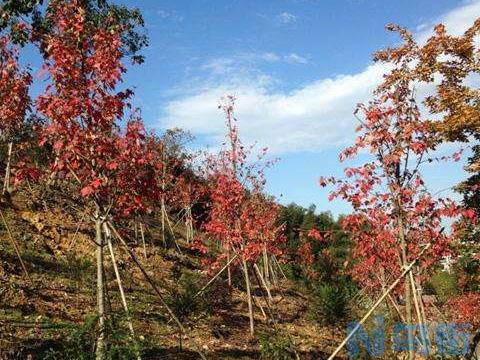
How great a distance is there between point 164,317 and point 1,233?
7.58 metres

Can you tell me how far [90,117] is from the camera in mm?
6457

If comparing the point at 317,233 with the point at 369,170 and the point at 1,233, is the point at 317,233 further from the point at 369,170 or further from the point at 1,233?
the point at 1,233

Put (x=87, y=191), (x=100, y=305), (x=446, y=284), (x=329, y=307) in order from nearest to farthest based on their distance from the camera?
(x=87, y=191) < (x=100, y=305) < (x=329, y=307) < (x=446, y=284)

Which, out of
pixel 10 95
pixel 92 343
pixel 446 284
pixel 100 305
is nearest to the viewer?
pixel 92 343

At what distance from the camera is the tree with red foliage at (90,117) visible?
625 cm

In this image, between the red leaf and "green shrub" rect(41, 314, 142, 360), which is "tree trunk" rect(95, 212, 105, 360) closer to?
"green shrub" rect(41, 314, 142, 360)

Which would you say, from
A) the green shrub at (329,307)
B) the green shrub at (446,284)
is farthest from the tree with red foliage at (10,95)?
the green shrub at (446,284)

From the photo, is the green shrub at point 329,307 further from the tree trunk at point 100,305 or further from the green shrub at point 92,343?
the green shrub at point 92,343

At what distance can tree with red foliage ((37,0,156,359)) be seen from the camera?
20.5 ft

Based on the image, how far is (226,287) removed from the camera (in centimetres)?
1969

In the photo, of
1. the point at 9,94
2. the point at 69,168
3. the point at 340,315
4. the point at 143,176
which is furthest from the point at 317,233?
the point at 340,315

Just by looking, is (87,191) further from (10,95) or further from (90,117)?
(10,95)

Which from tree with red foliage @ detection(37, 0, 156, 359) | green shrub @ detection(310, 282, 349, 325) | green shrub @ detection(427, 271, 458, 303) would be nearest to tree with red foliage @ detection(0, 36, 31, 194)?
tree with red foliage @ detection(37, 0, 156, 359)

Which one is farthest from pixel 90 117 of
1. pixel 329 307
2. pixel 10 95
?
pixel 329 307
